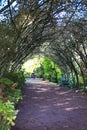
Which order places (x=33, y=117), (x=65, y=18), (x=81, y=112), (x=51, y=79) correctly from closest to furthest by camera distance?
(x=33, y=117), (x=81, y=112), (x=65, y=18), (x=51, y=79)

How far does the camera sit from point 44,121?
12.9 metres

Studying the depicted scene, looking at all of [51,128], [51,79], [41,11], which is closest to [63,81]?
[51,79]

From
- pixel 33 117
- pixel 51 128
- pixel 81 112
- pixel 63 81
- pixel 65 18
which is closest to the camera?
pixel 51 128

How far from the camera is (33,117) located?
14.1 m

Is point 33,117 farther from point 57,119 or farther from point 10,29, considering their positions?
point 10,29

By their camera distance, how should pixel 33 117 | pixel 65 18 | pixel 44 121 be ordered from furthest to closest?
pixel 65 18, pixel 33 117, pixel 44 121

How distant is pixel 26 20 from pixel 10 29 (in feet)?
3.82

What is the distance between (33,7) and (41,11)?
94cm

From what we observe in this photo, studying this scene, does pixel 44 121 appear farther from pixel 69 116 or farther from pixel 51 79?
pixel 51 79

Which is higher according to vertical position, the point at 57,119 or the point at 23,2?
the point at 23,2

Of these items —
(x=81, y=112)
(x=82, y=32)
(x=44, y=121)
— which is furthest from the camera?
(x=82, y=32)

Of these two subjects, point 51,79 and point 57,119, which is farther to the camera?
point 51,79

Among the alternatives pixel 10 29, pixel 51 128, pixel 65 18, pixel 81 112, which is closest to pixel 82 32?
pixel 65 18

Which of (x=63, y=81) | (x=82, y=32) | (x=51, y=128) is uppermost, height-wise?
(x=82, y=32)
